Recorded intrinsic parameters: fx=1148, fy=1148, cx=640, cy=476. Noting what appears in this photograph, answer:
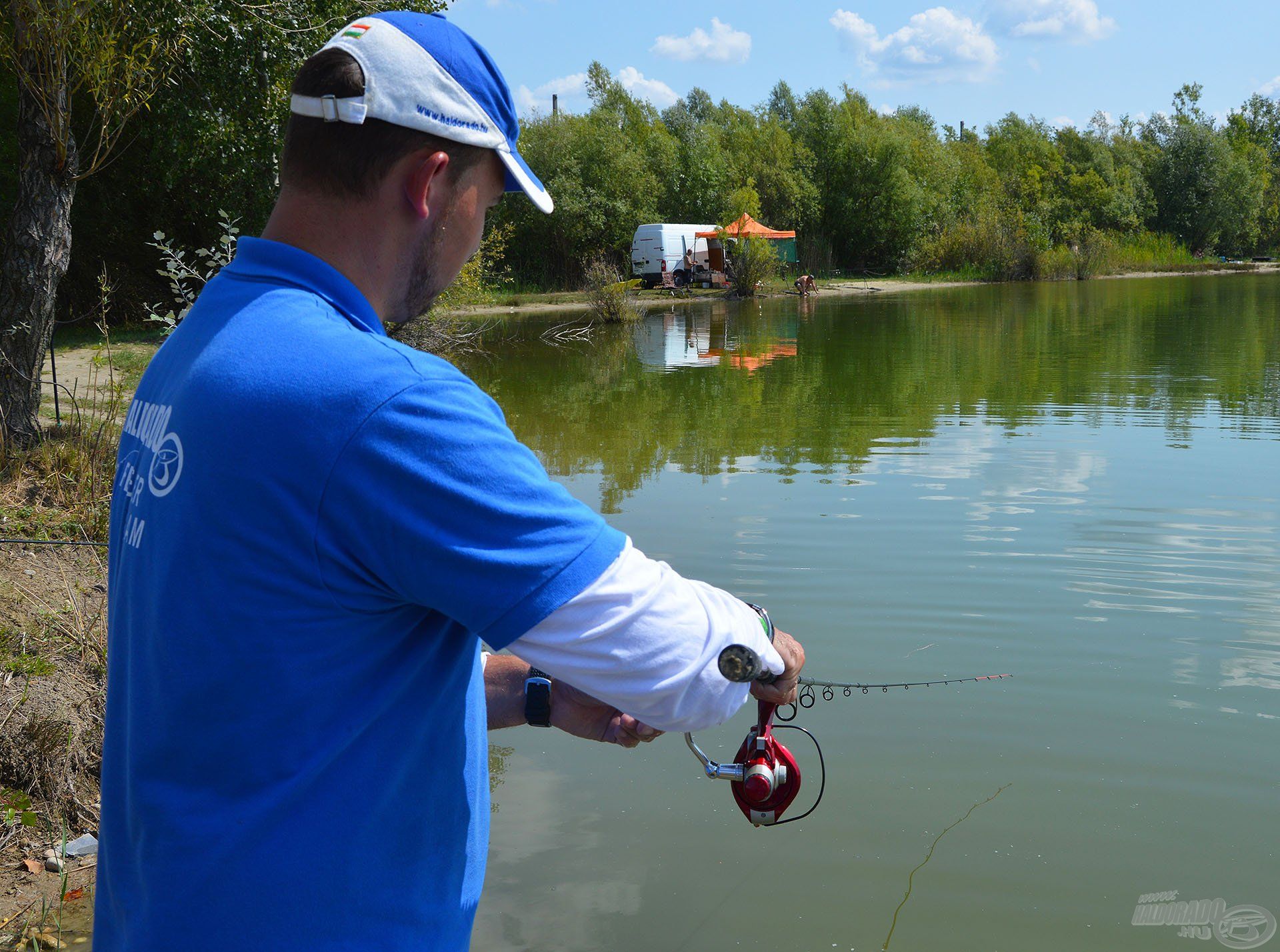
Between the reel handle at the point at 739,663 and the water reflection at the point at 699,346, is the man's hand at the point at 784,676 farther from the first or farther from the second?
the water reflection at the point at 699,346

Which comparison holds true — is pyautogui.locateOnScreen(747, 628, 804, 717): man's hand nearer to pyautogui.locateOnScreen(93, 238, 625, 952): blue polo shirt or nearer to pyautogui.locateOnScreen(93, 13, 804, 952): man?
pyautogui.locateOnScreen(93, 13, 804, 952): man

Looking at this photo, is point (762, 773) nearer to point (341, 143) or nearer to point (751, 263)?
point (341, 143)

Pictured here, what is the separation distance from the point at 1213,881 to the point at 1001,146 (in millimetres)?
68840

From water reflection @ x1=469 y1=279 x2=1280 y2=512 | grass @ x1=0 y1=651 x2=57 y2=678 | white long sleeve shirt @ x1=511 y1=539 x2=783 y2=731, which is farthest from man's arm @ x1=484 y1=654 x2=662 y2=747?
water reflection @ x1=469 y1=279 x2=1280 y2=512

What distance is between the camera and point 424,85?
1.34 m

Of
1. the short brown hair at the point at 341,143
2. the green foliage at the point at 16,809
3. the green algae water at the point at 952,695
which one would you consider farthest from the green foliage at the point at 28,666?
the short brown hair at the point at 341,143

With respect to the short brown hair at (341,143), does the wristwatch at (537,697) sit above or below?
below

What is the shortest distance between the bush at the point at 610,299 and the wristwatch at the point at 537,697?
91.1 ft

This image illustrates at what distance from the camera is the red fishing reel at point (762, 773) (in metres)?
2.16

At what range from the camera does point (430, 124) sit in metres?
1.35

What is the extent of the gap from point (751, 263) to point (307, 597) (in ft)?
130

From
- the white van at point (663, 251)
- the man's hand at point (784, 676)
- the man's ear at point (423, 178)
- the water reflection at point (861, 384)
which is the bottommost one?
the water reflection at point (861, 384)

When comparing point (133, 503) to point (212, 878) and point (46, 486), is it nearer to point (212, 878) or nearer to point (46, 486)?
point (212, 878)

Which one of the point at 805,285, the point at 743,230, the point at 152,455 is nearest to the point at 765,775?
the point at 152,455
